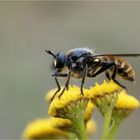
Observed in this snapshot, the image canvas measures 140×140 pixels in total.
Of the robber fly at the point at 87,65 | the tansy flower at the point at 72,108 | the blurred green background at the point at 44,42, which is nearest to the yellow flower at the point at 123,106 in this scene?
the robber fly at the point at 87,65

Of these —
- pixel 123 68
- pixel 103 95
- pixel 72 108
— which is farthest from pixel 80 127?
pixel 123 68

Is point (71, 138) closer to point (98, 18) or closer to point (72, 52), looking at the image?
point (72, 52)

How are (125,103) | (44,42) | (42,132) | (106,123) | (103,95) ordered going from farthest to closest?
1. (44,42)
2. (42,132)
3. (125,103)
4. (103,95)
5. (106,123)

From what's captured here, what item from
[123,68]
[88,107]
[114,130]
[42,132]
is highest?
[123,68]

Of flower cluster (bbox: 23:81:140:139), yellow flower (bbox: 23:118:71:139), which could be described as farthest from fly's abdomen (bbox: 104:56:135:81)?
yellow flower (bbox: 23:118:71:139)

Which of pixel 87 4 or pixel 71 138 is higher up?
pixel 87 4

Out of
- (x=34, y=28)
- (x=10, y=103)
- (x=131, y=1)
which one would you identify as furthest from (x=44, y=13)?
(x=10, y=103)

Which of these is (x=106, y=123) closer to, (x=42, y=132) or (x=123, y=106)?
(x=123, y=106)
